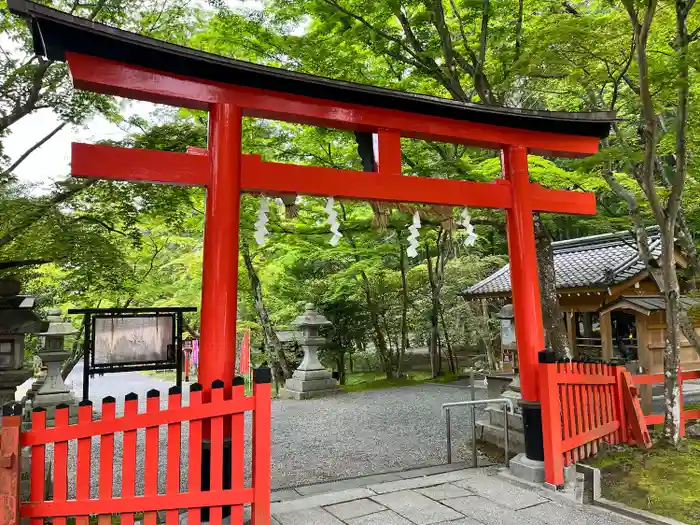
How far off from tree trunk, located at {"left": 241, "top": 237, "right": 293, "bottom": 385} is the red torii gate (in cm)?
783

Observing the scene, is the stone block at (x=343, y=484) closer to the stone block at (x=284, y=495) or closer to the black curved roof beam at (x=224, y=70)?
the stone block at (x=284, y=495)

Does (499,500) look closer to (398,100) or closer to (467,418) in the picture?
(398,100)

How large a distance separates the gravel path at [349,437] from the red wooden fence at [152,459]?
86.3 inches

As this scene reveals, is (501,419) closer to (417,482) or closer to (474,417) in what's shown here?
(474,417)

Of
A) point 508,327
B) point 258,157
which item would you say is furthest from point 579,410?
point 258,157

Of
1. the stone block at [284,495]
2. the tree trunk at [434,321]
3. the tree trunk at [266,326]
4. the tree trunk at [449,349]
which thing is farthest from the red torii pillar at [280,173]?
the tree trunk at [449,349]

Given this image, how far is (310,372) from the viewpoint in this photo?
1127cm

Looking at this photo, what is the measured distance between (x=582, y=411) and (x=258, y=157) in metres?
4.46

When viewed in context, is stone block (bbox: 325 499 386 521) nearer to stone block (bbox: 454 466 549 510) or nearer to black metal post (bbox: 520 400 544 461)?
stone block (bbox: 454 466 549 510)

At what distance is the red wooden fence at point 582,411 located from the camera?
4641 millimetres

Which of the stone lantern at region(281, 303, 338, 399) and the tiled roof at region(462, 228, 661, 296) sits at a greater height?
the tiled roof at region(462, 228, 661, 296)

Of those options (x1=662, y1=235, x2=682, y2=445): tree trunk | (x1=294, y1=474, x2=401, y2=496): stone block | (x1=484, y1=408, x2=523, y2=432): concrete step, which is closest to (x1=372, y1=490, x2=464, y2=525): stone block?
(x1=294, y1=474, x2=401, y2=496): stone block

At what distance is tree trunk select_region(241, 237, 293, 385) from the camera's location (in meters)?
12.4

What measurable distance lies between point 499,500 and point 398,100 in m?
3.95
